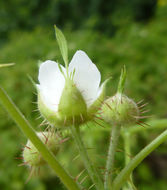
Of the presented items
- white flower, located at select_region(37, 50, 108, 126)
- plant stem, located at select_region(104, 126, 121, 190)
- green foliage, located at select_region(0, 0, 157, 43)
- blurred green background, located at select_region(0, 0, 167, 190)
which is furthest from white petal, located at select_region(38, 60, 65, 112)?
green foliage, located at select_region(0, 0, 157, 43)

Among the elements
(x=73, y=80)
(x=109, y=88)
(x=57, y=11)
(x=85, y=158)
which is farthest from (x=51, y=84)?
(x=57, y=11)

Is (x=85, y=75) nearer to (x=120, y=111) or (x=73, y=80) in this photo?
(x=73, y=80)

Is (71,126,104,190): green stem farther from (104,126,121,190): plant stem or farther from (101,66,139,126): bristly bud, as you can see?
(101,66,139,126): bristly bud

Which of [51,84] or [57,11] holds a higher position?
[51,84]

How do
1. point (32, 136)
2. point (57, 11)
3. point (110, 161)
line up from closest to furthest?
point (32, 136), point (110, 161), point (57, 11)

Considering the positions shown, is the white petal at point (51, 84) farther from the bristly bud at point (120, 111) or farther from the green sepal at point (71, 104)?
the bristly bud at point (120, 111)

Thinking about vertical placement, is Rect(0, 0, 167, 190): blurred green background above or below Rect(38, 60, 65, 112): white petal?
below
